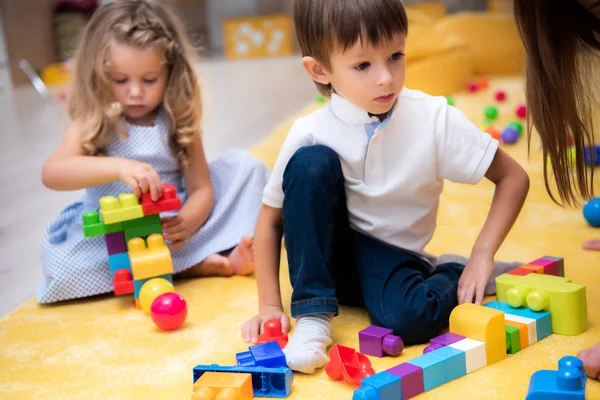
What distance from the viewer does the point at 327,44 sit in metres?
1.12

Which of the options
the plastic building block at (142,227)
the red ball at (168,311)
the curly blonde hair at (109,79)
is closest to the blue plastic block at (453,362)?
the red ball at (168,311)

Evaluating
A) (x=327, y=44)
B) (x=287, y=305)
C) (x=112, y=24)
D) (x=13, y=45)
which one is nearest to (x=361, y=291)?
(x=287, y=305)

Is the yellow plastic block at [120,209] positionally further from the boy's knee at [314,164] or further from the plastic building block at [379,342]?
the plastic building block at [379,342]

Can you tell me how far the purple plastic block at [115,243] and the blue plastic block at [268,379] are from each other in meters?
0.51

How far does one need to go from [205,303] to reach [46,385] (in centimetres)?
36

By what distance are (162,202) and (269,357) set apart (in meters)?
0.49

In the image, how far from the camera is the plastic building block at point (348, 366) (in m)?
0.99

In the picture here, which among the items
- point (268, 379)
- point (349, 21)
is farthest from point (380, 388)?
point (349, 21)

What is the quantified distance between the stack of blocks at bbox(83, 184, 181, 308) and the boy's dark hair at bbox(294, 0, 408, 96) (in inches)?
18.1

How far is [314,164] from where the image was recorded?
3.74ft

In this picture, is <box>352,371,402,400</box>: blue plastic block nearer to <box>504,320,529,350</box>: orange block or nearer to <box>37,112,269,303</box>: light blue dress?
<box>504,320,529,350</box>: orange block

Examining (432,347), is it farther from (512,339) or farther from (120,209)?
(120,209)

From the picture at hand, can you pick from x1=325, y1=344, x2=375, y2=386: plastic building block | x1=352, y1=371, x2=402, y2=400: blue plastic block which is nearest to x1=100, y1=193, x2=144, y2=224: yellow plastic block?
x1=325, y1=344, x2=375, y2=386: plastic building block

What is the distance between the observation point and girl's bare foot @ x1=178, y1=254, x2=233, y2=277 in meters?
1.50
